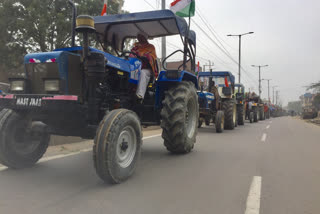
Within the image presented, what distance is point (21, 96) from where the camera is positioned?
3.67 metres

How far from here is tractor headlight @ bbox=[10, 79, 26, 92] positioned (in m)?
3.87

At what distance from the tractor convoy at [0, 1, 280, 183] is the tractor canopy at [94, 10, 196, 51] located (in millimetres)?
20

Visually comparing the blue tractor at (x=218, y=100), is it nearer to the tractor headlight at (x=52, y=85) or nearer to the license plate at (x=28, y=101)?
the tractor headlight at (x=52, y=85)

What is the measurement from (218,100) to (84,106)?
903 centimetres

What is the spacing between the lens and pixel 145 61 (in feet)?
17.8

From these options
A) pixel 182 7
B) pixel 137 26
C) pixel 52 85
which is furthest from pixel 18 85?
pixel 182 7

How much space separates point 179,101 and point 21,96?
9.05ft

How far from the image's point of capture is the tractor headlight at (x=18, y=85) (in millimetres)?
3873

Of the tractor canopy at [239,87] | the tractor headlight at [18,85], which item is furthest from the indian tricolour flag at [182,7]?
the tractor canopy at [239,87]

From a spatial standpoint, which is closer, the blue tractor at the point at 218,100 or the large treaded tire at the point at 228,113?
the blue tractor at the point at 218,100

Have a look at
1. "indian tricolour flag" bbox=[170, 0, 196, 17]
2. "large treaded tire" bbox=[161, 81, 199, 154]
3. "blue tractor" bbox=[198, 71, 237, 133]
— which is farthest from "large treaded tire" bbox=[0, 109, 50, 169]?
"blue tractor" bbox=[198, 71, 237, 133]

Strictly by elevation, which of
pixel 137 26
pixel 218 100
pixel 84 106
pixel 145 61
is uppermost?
pixel 137 26

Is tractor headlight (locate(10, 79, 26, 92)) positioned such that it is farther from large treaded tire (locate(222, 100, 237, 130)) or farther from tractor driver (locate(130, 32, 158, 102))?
large treaded tire (locate(222, 100, 237, 130))

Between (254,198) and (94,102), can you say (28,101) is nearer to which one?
(94,102)
